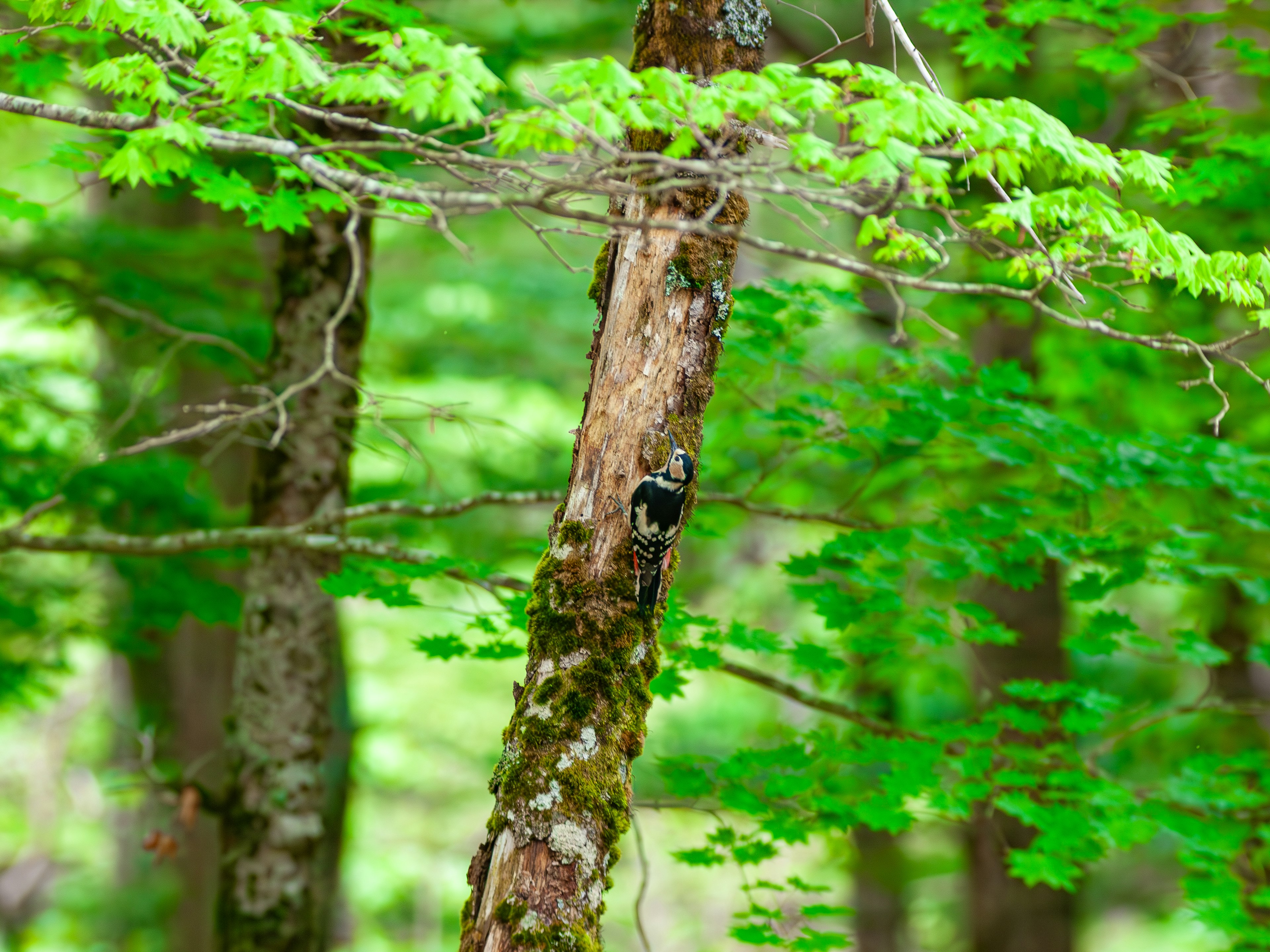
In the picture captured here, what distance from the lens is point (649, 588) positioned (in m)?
3.03

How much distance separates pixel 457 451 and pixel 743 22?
26.1ft

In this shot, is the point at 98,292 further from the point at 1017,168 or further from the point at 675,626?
the point at 1017,168

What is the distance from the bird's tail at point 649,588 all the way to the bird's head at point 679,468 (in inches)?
11.8

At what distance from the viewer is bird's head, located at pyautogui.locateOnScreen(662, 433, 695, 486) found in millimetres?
2881

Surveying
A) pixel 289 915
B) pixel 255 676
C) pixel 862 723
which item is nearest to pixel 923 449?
pixel 862 723

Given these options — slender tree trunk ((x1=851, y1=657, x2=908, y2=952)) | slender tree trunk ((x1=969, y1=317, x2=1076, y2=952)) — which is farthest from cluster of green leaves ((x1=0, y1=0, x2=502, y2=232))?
slender tree trunk ((x1=969, y1=317, x2=1076, y2=952))

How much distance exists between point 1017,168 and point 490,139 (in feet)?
4.70

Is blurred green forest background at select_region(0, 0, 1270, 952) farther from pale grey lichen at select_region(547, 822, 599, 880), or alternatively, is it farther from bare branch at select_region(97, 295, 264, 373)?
pale grey lichen at select_region(547, 822, 599, 880)

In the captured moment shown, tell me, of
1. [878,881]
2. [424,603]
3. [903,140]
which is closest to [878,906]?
[878,881]

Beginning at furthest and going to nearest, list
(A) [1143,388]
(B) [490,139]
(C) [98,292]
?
(A) [1143,388] < (C) [98,292] < (B) [490,139]

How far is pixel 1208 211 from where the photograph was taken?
219 inches

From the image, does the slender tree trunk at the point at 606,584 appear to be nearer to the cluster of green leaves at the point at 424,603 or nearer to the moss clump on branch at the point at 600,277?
the moss clump on branch at the point at 600,277

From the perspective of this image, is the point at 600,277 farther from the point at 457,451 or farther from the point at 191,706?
the point at 457,451

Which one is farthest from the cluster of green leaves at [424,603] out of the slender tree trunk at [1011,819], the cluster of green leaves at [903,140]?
the slender tree trunk at [1011,819]
